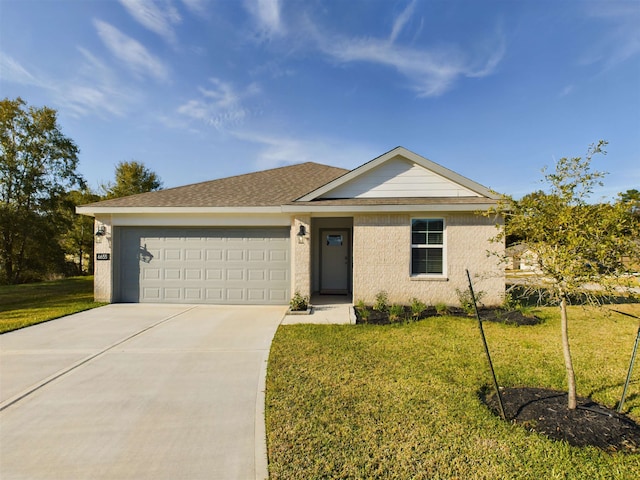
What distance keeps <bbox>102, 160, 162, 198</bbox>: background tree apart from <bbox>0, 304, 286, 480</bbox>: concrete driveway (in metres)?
25.4

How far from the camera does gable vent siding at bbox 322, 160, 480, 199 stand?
29.8 ft

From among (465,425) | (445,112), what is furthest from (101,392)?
(445,112)

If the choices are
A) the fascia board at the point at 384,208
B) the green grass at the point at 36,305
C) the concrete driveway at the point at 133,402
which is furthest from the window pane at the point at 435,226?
the green grass at the point at 36,305

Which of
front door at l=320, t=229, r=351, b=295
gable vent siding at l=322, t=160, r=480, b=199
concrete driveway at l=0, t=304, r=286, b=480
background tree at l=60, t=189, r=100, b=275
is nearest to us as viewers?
concrete driveway at l=0, t=304, r=286, b=480

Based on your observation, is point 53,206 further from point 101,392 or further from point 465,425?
point 465,425

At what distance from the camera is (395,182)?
9164 millimetres

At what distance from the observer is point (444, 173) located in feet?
29.2

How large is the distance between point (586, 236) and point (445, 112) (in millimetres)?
12897

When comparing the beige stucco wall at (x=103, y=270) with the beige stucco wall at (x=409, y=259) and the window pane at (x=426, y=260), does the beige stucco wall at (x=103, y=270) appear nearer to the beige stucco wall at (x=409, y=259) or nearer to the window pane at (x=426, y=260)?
the beige stucco wall at (x=409, y=259)

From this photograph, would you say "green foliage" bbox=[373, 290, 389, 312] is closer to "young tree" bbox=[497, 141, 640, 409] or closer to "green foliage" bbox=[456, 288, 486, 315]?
"green foliage" bbox=[456, 288, 486, 315]

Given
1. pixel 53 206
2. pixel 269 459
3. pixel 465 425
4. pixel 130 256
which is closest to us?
pixel 269 459

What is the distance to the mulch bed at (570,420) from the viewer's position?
289 cm

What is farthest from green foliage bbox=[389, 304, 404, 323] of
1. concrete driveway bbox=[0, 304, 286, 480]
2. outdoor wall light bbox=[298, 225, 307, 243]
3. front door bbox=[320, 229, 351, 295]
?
front door bbox=[320, 229, 351, 295]

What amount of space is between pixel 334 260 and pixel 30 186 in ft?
64.6
